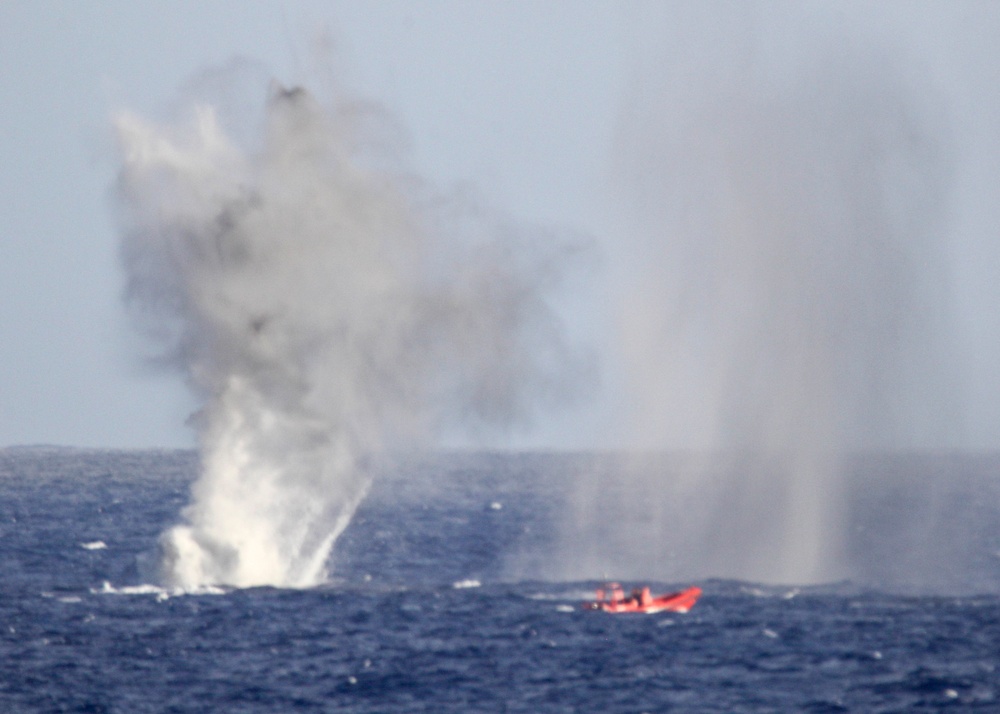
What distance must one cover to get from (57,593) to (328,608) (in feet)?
43.8

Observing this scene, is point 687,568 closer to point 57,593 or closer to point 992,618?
point 992,618

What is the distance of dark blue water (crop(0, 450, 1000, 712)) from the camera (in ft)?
158

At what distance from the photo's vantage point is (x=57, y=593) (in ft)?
227

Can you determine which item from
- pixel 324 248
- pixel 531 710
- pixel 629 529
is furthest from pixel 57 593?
pixel 629 529

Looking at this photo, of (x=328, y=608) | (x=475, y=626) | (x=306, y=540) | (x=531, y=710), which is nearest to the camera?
(x=531, y=710)

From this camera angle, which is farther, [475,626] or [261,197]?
[261,197]

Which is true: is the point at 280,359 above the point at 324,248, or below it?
below

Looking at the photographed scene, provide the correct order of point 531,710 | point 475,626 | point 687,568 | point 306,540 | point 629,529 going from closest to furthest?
point 531,710, point 475,626, point 306,540, point 687,568, point 629,529

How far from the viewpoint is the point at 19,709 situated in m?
46.7

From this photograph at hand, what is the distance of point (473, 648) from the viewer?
5528cm

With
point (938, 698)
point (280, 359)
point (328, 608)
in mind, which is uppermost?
point (280, 359)

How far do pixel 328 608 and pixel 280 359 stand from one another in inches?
438

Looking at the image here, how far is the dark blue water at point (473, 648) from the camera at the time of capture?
158 ft

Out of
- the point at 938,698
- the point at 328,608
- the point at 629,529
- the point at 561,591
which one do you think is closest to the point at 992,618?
the point at 938,698
